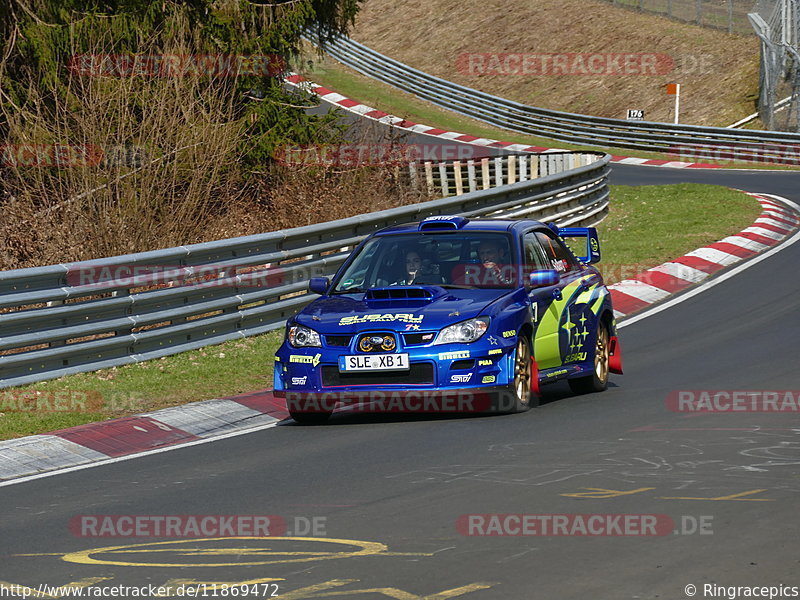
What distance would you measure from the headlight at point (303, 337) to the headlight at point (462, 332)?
3.09 ft

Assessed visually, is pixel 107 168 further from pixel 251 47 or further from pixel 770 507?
pixel 770 507

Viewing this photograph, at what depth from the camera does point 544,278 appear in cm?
1120

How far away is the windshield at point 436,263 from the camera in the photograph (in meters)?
11.5

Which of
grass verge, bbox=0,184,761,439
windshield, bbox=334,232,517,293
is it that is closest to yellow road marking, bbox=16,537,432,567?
grass verge, bbox=0,184,761,439

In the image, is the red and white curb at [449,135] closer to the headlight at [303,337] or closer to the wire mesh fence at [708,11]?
the wire mesh fence at [708,11]

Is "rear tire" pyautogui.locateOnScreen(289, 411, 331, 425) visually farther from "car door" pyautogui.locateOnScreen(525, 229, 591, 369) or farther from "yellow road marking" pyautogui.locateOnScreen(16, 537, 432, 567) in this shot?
"yellow road marking" pyautogui.locateOnScreen(16, 537, 432, 567)

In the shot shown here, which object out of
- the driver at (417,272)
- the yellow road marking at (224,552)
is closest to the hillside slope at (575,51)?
the driver at (417,272)

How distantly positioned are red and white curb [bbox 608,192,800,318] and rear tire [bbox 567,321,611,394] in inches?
161

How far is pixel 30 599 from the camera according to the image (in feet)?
20.0

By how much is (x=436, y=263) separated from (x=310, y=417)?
1.65m

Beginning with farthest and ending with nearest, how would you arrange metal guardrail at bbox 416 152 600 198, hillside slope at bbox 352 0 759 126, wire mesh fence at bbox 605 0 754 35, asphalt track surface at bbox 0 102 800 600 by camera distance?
wire mesh fence at bbox 605 0 754 35
hillside slope at bbox 352 0 759 126
metal guardrail at bbox 416 152 600 198
asphalt track surface at bbox 0 102 800 600

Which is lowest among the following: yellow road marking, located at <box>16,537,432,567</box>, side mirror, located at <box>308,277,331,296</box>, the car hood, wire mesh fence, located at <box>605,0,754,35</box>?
yellow road marking, located at <box>16,537,432,567</box>

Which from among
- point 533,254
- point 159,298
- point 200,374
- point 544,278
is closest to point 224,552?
point 544,278

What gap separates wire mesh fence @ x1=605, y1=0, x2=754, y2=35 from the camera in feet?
171
